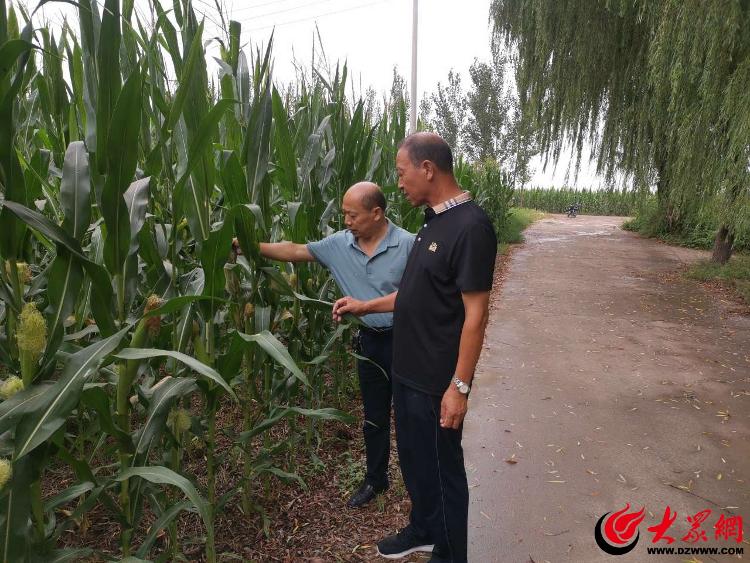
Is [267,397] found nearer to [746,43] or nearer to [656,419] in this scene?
[656,419]

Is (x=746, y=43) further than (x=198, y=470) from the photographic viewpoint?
Yes

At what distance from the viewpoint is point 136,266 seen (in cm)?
153

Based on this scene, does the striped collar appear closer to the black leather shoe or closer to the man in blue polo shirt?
the man in blue polo shirt

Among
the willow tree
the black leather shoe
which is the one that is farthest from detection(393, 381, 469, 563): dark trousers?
the willow tree

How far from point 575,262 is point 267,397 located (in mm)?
10989

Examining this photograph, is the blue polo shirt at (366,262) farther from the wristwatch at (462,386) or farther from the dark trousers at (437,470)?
the wristwatch at (462,386)

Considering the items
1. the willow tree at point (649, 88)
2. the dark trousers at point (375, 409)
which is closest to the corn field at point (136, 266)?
the dark trousers at point (375, 409)

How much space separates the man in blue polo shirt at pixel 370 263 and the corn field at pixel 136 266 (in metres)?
0.20

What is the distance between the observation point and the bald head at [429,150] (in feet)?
6.65

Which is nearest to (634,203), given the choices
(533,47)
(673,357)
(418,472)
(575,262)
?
(575,262)

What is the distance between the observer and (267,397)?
2588 millimetres

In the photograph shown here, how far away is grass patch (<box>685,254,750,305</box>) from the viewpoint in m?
8.97

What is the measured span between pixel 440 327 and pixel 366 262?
60 cm

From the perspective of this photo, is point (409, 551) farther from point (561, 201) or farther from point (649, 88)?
point (561, 201)
